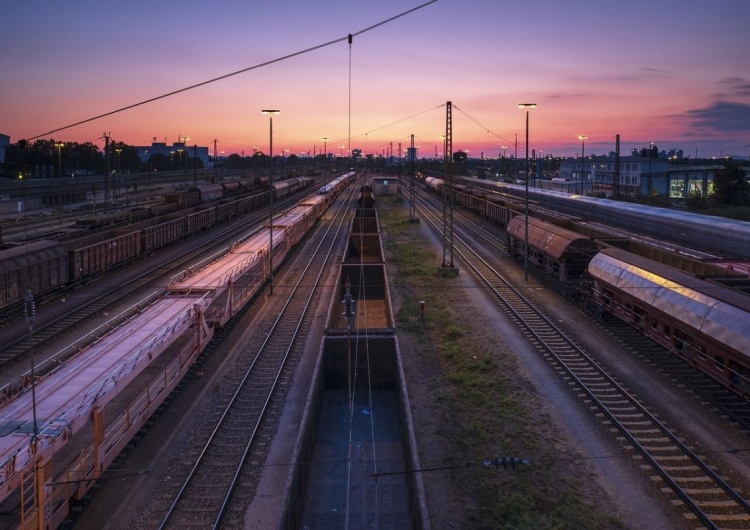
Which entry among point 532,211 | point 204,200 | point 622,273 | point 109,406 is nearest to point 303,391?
point 109,406

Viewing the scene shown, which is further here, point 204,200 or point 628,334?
point 204,200

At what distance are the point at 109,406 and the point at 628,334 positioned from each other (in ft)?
61.5

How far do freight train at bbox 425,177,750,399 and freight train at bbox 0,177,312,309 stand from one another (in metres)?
16.8

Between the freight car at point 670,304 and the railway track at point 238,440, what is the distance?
12406 mm

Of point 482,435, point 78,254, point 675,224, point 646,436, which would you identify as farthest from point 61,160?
point 646,436

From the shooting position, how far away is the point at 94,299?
92.4 feet

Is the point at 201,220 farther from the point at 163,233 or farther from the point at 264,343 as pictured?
the point at 264,343

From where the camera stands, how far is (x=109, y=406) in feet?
46.3

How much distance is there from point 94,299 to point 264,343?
453 inches

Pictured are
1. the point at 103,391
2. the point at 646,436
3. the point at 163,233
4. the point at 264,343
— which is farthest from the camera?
the point at 163,233

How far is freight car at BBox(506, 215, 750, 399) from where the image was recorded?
15.0m

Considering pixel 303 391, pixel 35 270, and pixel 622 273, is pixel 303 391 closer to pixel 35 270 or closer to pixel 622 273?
pixel 622 273

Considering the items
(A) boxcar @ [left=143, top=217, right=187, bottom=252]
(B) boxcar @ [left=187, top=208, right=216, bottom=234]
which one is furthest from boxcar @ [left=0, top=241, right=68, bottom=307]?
(B) boxcar @ [left=187, top=208, right=216, bottom=234]

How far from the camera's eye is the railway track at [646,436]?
36.9ft
